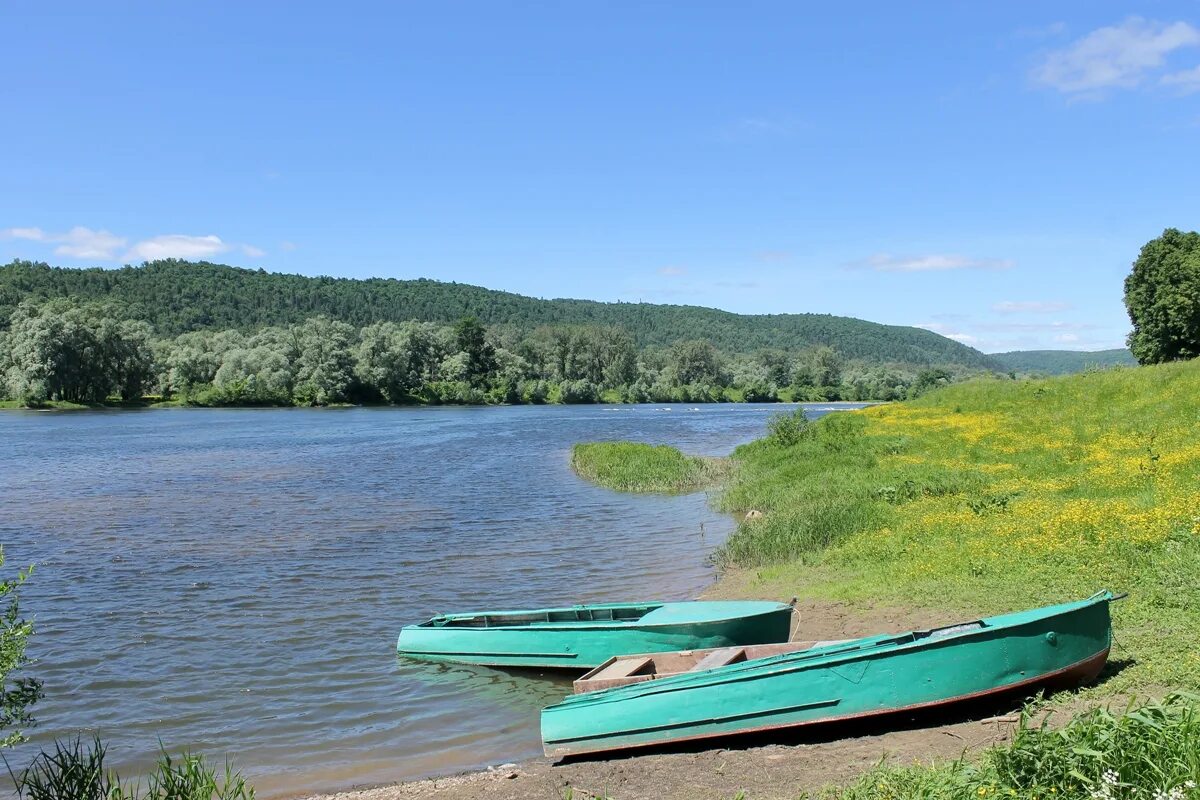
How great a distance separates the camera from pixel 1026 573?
1293 cm

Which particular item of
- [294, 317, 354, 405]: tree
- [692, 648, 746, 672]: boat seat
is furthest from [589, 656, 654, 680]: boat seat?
[294, 317, 354, 405]: tree

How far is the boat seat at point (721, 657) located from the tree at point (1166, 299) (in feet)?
185

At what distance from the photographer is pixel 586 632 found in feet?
40.7

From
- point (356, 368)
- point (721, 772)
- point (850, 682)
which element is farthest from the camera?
point (356, 368)

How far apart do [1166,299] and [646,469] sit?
41917 mm

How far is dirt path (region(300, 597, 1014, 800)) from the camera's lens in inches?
316

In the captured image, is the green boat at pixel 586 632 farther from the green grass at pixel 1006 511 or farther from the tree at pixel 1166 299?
the tree at pixel 1166 299

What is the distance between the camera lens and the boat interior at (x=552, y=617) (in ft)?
44.0

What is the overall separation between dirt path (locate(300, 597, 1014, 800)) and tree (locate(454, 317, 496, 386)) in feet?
391

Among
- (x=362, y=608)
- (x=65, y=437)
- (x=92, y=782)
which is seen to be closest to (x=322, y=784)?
(x=92, y=782)

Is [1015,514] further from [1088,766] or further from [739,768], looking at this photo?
[1088,766]

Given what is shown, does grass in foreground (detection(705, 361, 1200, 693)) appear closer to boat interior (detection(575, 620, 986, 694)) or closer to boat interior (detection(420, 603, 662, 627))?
boat interior (detection(575, 620, 986, 694))

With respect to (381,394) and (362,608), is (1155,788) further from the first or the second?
(381,394)

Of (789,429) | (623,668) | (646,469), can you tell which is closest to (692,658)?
(623,668)
